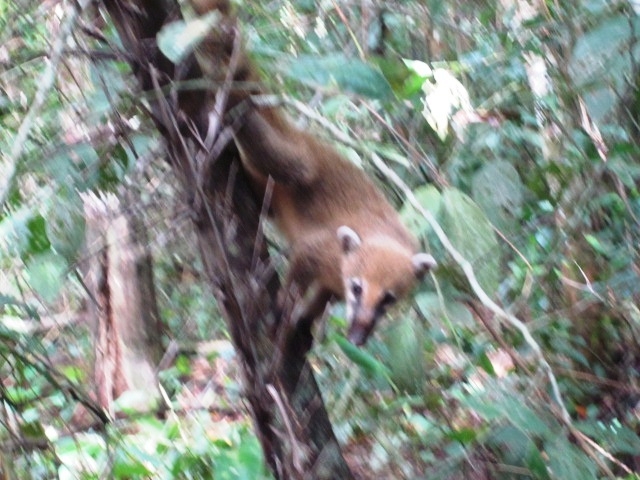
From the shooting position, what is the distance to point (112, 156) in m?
1.83

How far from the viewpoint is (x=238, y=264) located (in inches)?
71.2

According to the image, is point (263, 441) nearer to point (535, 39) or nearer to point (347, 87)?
point (347, 87)

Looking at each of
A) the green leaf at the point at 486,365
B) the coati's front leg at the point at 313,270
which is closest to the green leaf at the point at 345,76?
the green leaf at the point at 486,365

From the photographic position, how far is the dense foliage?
1.56 m

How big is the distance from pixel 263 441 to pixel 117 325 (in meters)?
2.29

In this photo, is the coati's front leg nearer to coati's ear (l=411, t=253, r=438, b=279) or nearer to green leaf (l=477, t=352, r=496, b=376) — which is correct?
coati's ear (l=411, t=253, r=438, b=279)

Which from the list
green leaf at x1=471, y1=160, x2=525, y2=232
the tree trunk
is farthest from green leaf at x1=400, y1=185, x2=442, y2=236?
the tree trunk

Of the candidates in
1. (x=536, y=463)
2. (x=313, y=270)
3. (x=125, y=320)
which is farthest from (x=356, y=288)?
(x=125, y=320)

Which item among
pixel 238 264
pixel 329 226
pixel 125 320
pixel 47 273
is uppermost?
pixel 47 273

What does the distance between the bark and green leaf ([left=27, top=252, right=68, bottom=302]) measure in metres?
0.32

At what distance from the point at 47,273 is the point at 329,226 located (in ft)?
5.20

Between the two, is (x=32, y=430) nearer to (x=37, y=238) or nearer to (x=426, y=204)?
(x=37, y=238)

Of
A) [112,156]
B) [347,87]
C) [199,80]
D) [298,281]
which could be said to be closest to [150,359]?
[298,281]

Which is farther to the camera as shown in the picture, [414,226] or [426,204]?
[414,226]
